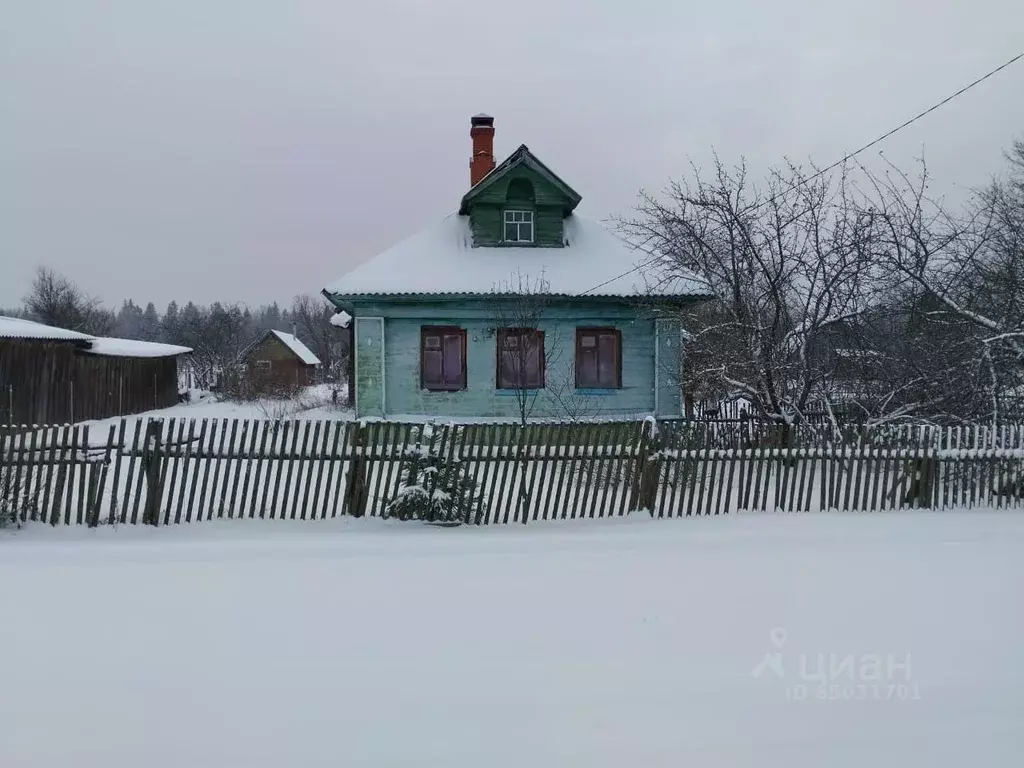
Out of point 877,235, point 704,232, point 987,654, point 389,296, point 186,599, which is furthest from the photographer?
point 389,296

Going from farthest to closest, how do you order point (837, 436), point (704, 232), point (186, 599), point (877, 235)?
point (704, 232)
point (877, 235)
point (837, 436)
point (186, 599)

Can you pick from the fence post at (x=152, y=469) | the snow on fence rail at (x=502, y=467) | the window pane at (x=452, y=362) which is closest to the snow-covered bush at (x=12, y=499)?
the snow on fence rail at (x=502, y=467)

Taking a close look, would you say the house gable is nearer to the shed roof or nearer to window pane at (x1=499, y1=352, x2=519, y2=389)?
window pane at (x1=499, y1=352, x2=519, y2=389)

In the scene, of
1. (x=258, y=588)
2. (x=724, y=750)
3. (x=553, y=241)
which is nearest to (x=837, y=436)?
(x=724, y=750)

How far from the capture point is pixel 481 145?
20.0 m

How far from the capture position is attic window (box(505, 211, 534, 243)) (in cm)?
1714

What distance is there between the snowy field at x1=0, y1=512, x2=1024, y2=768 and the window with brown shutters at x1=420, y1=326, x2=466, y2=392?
341 inches

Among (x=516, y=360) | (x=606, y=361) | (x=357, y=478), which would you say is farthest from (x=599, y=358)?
(x=357, y=478)

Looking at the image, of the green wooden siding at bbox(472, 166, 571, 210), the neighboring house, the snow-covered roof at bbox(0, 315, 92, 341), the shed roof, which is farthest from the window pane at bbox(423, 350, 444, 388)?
the shed roof

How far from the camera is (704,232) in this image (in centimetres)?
1280

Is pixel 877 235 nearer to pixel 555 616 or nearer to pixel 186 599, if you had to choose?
pixel 555 616

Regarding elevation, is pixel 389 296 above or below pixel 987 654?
above

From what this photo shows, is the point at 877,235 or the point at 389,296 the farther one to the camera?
the point at 389,296

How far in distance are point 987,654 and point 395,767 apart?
3874mm
